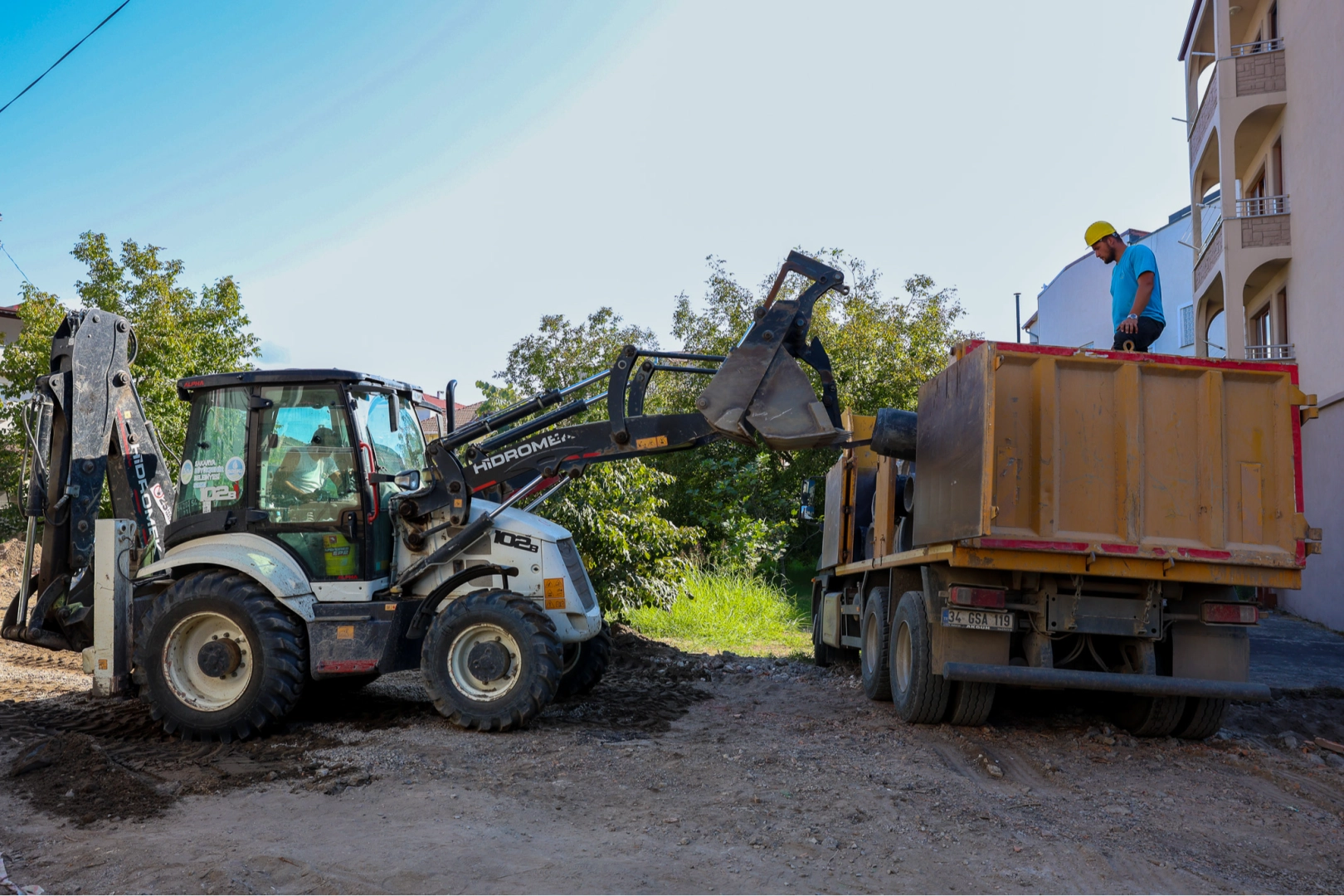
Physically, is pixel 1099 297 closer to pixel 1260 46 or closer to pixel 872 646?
pixel 1260 46

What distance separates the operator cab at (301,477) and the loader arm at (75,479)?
0.82 m

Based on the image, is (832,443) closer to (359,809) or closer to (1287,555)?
(1287,555)

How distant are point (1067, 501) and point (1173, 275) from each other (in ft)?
104

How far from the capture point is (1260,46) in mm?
18672

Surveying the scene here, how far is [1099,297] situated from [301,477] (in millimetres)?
34168

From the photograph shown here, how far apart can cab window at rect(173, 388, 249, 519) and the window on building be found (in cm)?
1824

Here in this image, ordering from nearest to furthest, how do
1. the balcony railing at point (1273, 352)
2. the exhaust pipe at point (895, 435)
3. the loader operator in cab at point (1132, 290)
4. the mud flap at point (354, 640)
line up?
1. the mud flap at point (354, 640)
2. the loader operator in cab at point (1132, 290)
3. the exhaust pipe at point (895, 435)
4. the balcony railing at point (1273, 352)

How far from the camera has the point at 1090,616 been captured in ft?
22.3

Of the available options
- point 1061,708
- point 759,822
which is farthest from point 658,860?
point 1061,708

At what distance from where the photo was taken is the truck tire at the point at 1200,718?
279 inches

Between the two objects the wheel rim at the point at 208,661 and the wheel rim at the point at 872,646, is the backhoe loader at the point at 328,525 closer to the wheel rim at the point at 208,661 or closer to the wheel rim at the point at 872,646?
the wheel rim at the point at 208,661

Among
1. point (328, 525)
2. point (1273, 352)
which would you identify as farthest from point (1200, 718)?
point (1273, 352)

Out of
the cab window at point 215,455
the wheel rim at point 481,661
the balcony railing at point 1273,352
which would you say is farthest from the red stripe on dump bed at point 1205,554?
the balcony railing at point 1273,352

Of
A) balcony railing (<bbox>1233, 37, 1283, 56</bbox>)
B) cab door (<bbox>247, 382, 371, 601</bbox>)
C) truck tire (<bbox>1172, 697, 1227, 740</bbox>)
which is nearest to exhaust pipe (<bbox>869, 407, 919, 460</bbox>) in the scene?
truck tire (<bbox>1172, 697, 1227, 740</bbox>)
